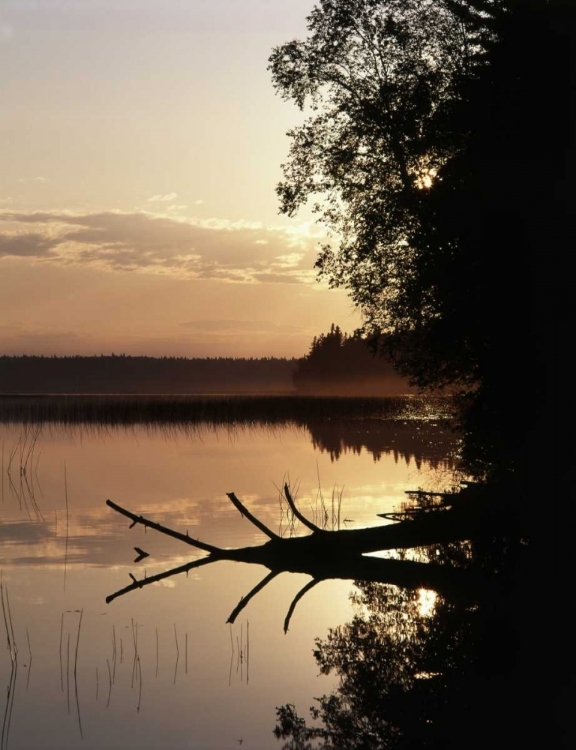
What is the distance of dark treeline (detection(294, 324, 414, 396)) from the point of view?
16400 centimetres

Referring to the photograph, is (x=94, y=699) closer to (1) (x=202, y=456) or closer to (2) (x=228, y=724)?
(2) (x=228, y=724)

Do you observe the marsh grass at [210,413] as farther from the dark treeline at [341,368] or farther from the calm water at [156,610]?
the dark treeline at [341,368]

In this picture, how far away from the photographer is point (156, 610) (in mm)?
13992

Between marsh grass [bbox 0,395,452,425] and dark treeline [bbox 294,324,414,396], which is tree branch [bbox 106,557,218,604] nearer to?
marsh grass [bbox 0,395,452,425]

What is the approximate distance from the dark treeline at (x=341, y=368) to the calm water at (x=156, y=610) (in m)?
130

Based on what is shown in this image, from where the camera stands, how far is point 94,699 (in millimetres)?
10133

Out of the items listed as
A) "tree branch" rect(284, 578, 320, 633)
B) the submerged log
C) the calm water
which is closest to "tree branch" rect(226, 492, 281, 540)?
the submerged log

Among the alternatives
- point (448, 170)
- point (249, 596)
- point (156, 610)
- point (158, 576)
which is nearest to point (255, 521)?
point (158, 576)

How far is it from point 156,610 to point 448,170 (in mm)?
13652

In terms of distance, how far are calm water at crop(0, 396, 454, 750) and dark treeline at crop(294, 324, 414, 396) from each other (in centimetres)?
12961

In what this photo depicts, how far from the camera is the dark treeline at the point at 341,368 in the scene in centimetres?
16400

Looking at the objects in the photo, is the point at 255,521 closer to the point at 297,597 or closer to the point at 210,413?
the point at 297,597

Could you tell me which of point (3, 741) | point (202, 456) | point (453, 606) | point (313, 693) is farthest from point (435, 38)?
point (3, 741)

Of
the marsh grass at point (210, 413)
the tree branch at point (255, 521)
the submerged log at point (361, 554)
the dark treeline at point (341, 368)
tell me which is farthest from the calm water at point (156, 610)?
the dark treeline at point (341, 368)
